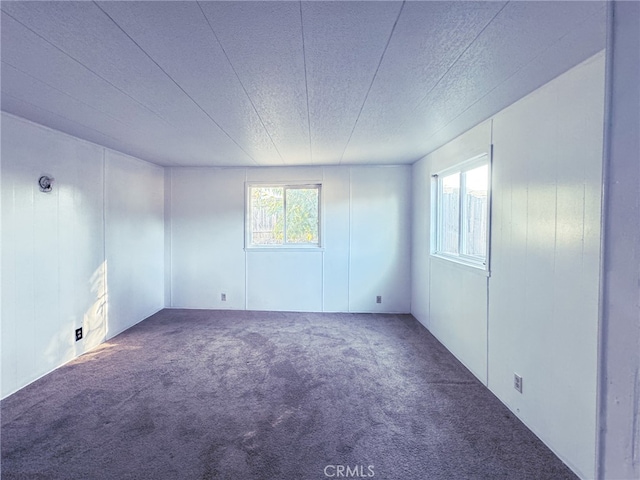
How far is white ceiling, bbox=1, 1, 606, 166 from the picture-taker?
1262 millimetres

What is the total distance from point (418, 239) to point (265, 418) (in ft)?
10.0

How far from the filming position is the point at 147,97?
6.83 ft

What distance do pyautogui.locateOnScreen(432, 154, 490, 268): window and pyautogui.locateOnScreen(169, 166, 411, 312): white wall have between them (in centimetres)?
88

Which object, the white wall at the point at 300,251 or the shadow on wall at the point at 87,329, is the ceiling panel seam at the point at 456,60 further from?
the shadow on wall at the point at 87,329

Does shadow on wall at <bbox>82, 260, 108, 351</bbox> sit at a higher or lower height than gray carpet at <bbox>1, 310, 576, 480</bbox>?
higher

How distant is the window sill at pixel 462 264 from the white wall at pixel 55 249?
3896mm

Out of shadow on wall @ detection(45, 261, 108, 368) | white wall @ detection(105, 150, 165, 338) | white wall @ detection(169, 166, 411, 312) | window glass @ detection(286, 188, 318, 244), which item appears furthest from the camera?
window glass @ detection(286, 188, 318, 244)

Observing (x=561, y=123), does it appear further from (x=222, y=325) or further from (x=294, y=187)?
(x=222, y=325)

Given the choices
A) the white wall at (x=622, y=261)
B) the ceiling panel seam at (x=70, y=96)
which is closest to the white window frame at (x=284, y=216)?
the ceiling panel seam at (x=70, y=96)

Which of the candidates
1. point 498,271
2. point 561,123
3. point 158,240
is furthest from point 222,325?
point 561,123

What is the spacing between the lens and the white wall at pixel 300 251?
15.1ft

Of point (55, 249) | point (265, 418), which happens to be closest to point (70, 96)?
point (55, 249)

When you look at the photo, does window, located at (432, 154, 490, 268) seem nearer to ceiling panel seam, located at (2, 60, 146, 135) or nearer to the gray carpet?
the gray carpet

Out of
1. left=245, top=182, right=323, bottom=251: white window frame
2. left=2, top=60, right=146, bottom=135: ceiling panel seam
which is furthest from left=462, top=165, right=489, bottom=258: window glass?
left=2, top=60, right=146, bottom=135: ceiling panel seam
